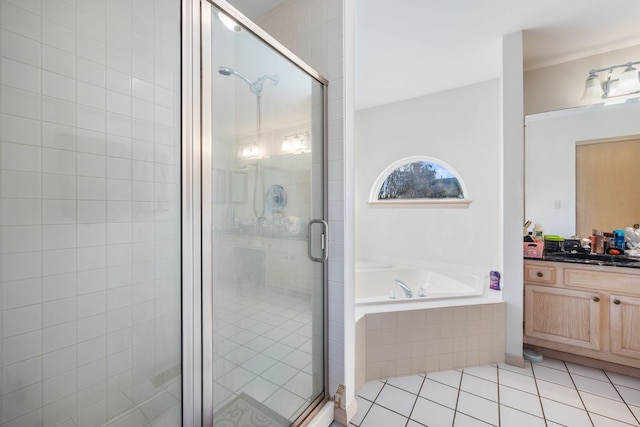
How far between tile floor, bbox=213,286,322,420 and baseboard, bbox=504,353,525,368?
4.91ft

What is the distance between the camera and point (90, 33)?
944mm

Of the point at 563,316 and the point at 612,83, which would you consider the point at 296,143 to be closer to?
the point at 563,316

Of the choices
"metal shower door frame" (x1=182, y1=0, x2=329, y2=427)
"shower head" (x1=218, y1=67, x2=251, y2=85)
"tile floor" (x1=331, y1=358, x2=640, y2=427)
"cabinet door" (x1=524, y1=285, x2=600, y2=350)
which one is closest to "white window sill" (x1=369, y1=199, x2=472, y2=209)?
"cabinet door" (x1=524, y1=285, x2=600, y2=350)

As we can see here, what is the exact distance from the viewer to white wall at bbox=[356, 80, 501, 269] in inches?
109

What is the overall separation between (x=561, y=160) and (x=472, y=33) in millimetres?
1339

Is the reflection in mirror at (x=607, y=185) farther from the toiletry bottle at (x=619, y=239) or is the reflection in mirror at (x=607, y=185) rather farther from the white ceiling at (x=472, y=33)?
the white ceiling at (x=472, y=33)

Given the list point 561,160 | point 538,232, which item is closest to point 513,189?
point 538,232

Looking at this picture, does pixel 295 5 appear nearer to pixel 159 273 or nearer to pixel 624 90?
pixel 159 273

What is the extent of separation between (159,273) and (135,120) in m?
0.52

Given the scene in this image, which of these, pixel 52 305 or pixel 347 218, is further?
pixel 347 218

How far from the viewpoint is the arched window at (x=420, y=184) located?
2982 millimetres

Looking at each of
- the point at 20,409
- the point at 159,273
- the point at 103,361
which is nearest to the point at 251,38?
the point at 159,273

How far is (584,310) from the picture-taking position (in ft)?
6.48

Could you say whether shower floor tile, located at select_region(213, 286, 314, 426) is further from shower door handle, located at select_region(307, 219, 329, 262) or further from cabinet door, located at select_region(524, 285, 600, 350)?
cabinet door, located at select_region(524, 285, 600, 350)
